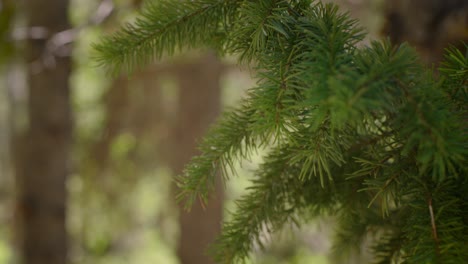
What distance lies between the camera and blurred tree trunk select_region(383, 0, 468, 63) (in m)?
1.11

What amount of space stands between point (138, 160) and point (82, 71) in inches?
44.5

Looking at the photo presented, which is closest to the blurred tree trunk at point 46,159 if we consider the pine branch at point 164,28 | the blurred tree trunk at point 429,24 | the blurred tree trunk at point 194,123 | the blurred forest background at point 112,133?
the blurred forest background at point 112,133

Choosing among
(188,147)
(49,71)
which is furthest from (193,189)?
(188,147)

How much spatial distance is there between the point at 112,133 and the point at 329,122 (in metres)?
4.45

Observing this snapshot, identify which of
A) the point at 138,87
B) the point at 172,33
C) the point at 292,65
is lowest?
the point at 292,65

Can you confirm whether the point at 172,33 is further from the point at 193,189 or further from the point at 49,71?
the point at 49,71

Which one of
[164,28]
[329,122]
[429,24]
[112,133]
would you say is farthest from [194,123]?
[329,122]

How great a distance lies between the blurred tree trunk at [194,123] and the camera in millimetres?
4016

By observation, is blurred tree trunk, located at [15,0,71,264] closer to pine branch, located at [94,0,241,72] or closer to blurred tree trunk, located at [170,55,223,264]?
blurred tree trunk, located at [170,55,223,264]

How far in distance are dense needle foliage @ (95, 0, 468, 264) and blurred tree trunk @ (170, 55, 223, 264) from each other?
3.31 meters

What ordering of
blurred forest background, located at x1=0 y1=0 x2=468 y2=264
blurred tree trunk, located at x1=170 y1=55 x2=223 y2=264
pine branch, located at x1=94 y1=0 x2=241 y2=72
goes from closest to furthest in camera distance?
pine branch, located at x1=94 y1=0 x2=241 y2=72
blurred forest background, located at x1=0 y1=0 x2=468 y2=264
blurred tree trunk, located at x1=170 y1=55 x2=223 y2=264

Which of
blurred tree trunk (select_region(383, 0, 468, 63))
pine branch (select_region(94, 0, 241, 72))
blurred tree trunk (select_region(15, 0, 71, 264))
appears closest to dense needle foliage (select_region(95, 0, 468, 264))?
pine branch (select_region(94, 0, 241, 72))

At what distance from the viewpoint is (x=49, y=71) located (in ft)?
8.07

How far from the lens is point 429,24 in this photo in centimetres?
115
